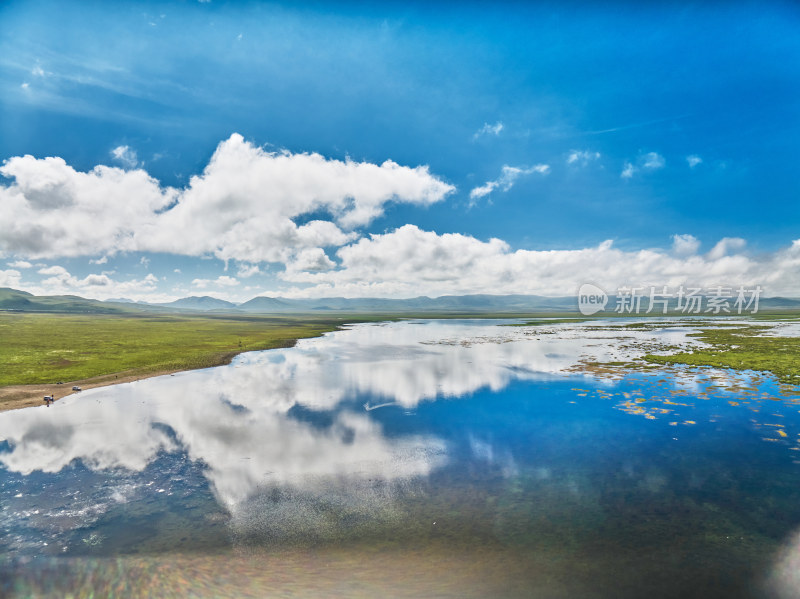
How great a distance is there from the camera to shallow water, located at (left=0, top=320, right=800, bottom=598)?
1148 centimetres

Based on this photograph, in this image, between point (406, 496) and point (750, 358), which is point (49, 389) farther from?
point (750, 358)

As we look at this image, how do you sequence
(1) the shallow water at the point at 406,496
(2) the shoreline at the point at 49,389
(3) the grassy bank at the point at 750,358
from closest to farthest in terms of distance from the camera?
(1) the shallow water at the point at 406,496 < (2) the shoreline at the point at 49,389 < (3) the grassy bank at the point at 750,358

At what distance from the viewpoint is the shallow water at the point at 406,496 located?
37.7ft

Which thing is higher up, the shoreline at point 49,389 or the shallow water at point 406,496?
the shallow water at point 406,496

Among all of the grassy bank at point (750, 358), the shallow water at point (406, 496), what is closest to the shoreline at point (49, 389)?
the shallow water at point (406, 496)

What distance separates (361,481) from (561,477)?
32.3 ft

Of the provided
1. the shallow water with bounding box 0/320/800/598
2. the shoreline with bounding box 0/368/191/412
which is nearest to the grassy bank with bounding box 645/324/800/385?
the shallow water with bounding box 0/320/800/598

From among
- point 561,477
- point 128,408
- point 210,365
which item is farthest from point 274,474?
point 210,365

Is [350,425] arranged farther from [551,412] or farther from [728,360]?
[728,360]

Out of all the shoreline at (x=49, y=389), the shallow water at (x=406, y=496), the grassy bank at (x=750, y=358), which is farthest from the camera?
the grassy bank at (x=750, y=358)

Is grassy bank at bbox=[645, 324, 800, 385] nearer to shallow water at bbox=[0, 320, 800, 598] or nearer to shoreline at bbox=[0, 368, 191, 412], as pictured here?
shallow water at bbox=[0, 320, 800, 598]

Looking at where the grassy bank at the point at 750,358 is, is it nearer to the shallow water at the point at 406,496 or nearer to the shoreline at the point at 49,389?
the shallow water at the point at 406,496

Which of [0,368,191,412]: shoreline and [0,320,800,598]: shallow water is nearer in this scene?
[0,320,800,598]: shallow water

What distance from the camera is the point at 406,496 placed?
53.4ft
